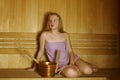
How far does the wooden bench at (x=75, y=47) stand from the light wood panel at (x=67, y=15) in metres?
0.07

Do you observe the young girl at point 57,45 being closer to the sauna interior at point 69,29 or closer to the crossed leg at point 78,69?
the crossed leg at point 78,69

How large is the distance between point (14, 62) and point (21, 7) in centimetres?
68

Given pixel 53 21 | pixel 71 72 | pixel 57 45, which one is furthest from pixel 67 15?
pixel 71 72

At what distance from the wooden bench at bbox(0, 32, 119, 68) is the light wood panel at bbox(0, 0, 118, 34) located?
73mm

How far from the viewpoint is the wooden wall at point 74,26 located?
336 centimetres

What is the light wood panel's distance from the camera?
11.0 ft

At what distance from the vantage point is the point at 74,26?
3441mm

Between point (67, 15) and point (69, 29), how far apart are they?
18 centimetres

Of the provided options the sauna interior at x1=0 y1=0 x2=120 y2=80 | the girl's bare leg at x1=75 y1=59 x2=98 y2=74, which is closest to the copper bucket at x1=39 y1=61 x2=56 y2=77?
the girl's bare leg at x1=75 y1=59 x2=98 y2=74

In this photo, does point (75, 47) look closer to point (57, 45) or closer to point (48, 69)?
point (57, 45)

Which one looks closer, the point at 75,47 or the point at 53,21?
the point at 53,21

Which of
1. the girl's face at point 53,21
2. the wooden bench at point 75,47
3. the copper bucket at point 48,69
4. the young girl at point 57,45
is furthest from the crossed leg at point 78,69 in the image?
the girl's face at point 53,21

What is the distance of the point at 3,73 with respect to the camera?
3021 mm

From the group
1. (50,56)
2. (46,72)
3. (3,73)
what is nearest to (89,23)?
(50,56)
